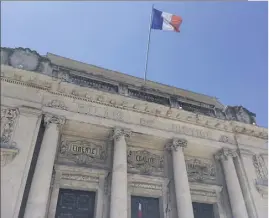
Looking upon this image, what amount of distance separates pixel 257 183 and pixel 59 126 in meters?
9.51

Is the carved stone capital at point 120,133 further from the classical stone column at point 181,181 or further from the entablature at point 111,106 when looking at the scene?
the classical stone column at point 181,181

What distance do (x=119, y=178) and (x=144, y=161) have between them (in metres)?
2.38

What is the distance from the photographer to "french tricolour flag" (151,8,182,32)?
16828mm

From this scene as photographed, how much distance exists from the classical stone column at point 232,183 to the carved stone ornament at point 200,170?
61cm

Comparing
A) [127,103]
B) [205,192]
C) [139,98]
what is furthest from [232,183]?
[127,103]

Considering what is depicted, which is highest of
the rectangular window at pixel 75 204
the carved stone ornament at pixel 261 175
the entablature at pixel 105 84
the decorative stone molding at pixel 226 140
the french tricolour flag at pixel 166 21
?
the french tricolour flag at pixel 166 21

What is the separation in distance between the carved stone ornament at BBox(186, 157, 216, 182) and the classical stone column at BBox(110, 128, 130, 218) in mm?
3804

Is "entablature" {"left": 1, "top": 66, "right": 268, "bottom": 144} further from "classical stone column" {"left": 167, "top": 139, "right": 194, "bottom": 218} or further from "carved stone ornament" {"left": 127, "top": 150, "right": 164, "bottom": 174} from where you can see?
"carved stone ornament" {"left": 127, "top": 150, "right": 164, "bottom": 174}

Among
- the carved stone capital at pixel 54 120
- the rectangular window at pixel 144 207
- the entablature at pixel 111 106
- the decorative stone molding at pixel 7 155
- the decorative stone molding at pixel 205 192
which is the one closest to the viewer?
the decorative stone molding at pixel 7 155

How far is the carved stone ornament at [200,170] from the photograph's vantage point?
46.1 ft

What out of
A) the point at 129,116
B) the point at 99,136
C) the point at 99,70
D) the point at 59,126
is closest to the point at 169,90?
the point at 99,70

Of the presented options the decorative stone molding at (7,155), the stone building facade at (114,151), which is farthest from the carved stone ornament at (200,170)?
the decorative stone molding at (7,155)

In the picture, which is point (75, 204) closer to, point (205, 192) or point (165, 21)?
point (205, 192)

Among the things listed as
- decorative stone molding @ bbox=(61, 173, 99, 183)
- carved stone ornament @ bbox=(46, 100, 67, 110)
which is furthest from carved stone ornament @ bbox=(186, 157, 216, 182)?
carved stone ornament @ bbox=(46, 100, 67, 110)
